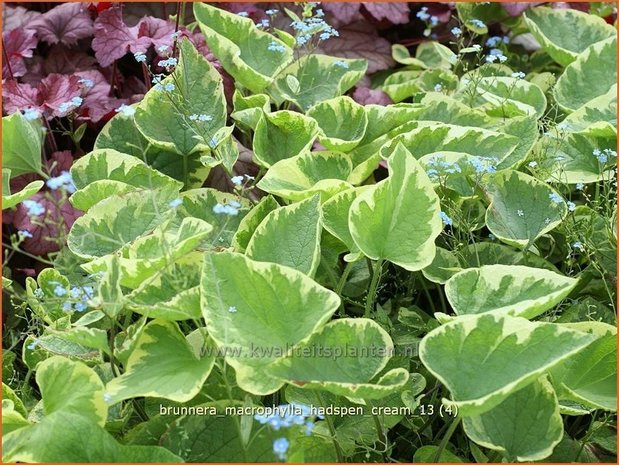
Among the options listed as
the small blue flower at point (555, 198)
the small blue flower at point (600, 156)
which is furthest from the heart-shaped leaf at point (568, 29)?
the small blue flower at point (555, 198)

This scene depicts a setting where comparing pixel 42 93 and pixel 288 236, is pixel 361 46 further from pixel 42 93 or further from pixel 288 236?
pixel 288 236

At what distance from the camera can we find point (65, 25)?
1.84m

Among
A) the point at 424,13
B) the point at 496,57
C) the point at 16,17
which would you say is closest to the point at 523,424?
the point at 496,57

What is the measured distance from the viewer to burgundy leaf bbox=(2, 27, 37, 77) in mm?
1723

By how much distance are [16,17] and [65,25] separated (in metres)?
0.17

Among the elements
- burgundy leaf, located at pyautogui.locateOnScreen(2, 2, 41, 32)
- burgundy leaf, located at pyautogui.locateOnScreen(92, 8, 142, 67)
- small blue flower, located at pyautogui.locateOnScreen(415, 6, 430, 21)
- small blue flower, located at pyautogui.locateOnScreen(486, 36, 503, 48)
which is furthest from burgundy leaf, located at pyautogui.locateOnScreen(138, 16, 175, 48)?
small blue flower, located at pyautogui.locateOnScreen(486, 36, 503, 48)

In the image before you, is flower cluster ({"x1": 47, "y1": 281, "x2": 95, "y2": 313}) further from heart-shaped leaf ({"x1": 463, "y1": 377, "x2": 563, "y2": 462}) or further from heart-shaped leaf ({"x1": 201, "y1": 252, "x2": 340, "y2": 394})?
heart-shaped leaf ({"x1": 463, "y1": 377, "x2": 563, "y2": 462})

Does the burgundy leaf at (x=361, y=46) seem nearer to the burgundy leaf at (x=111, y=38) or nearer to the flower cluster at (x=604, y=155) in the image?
the burgundy leaf at (x=111, y=38)

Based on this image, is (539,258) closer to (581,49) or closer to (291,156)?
(291,156)

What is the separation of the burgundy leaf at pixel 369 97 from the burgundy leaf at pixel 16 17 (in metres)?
0.76

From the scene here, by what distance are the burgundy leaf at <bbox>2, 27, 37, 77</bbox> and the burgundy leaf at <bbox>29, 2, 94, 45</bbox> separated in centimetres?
7

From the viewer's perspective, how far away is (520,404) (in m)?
1.09

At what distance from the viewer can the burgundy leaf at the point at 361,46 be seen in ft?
6.83

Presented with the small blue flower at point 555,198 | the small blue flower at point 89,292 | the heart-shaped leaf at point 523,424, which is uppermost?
the small blue flower at point 89,292
